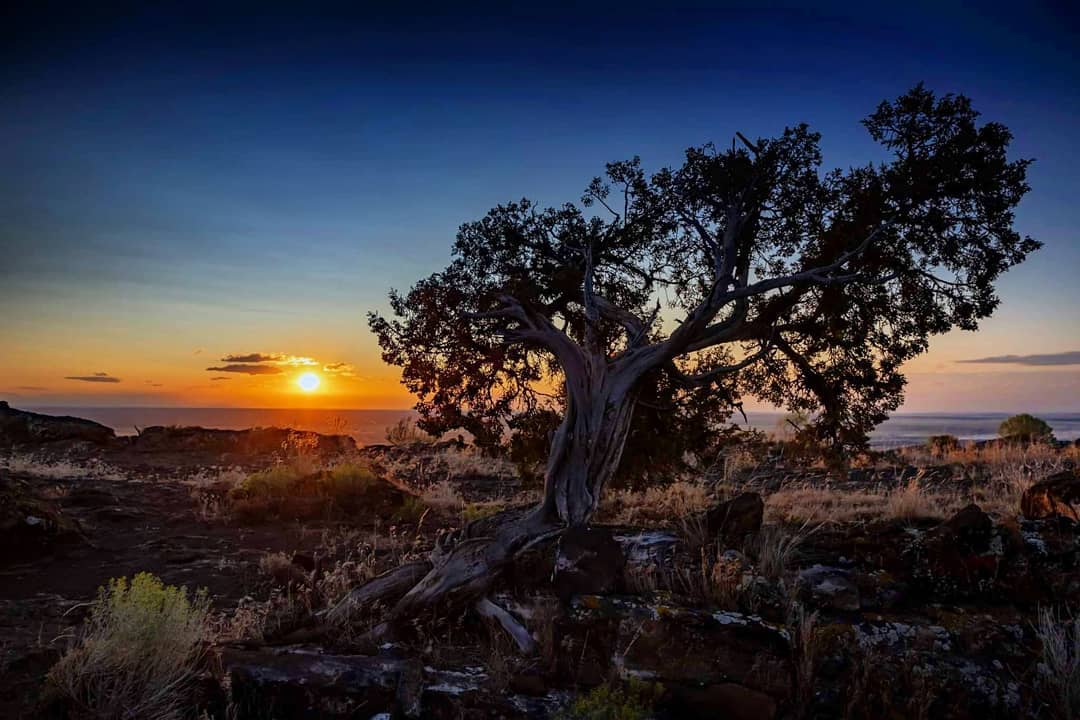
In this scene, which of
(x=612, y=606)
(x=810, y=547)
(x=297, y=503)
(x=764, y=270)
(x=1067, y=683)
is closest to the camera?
(x=1067, y=683)

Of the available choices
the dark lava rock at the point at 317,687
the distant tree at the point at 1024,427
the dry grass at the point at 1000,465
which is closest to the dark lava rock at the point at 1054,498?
the dry grass at the point at 1000,465

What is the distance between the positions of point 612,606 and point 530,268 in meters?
5.79

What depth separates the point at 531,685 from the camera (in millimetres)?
5539

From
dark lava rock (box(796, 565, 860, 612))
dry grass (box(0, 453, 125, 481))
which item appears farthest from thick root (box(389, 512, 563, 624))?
dry grass (box(0, 453, 125, 481))

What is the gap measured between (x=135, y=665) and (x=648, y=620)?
4249mm

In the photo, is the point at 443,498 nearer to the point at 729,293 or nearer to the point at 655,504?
the point at 655,504

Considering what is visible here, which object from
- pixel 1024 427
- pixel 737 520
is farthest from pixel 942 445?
pixel 737 520

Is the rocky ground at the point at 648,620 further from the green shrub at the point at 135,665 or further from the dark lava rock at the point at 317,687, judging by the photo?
the green shrub at the point at 135,665

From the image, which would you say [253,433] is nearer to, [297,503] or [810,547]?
[297,503]

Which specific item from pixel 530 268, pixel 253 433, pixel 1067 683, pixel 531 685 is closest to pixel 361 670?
pixel 531 685

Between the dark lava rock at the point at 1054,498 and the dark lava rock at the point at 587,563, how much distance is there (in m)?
5.54

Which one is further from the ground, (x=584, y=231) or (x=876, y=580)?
(x=584, y=231)

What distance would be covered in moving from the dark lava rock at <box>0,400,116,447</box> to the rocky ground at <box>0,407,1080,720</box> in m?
16.4

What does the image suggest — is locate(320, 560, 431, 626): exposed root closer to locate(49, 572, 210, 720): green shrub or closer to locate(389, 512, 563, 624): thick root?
locate(389, 512, 563, 624): thick root
